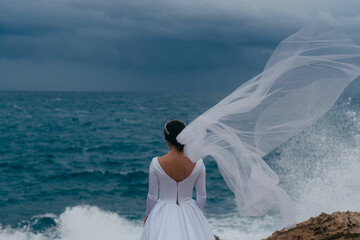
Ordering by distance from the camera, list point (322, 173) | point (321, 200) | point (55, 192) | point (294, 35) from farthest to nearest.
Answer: point (55, 192) < point (322, 173) < point (321, 200) < point (294, 35)

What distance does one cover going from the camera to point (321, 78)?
12.0ft

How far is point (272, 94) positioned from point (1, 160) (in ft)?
68.7

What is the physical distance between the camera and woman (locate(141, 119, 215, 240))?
11.4 feet

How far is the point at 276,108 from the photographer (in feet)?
11.9

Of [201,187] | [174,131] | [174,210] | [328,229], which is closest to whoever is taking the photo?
[174,131]

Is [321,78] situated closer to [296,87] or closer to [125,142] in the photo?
[296,87]

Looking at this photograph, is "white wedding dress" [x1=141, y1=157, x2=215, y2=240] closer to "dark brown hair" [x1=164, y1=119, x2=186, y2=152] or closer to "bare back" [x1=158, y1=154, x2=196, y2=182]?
"bare back" [x1=158, y1=154, x2=196, y2=182]

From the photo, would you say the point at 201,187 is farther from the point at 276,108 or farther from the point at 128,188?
the point at 128,188

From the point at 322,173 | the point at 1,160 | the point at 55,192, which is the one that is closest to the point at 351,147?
the point at 322,173

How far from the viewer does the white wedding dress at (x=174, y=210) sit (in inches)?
137

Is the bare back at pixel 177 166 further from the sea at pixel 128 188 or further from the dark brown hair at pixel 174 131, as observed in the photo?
the sea at pixel 128 188

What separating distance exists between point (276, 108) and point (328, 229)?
5.54 ft

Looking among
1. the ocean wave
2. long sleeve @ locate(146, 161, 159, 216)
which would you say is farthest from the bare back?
the ocean wave

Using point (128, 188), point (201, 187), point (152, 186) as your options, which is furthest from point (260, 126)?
point (128, 188)
